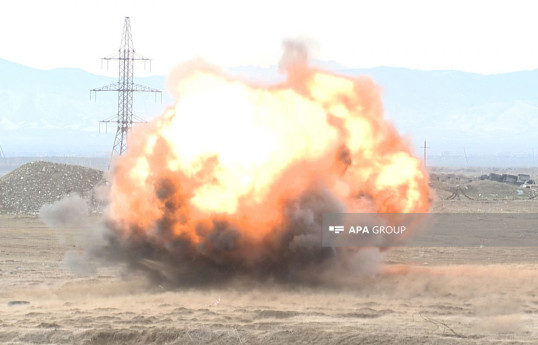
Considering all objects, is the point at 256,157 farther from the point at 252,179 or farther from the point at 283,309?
the point at 283,309

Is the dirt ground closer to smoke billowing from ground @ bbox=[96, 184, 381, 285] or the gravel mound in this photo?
smoke billowing from ground @ bbox=[96, 184, 381, 285]

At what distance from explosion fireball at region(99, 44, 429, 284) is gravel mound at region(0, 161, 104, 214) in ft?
116

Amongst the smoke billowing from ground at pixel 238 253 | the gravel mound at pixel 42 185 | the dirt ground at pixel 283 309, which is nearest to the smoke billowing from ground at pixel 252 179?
the smoke billowing from ground at pixel 238 253

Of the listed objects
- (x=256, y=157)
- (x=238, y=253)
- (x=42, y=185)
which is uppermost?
(x=256, y=157)

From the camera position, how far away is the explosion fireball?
111 feet

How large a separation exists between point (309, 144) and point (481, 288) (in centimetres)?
819

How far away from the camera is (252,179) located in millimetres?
33969

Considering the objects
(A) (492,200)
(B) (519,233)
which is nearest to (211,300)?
(B) (519,233)

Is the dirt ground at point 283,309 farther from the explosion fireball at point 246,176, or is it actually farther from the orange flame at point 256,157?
the orange flame at point 256,157

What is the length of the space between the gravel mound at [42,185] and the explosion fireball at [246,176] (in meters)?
35.3

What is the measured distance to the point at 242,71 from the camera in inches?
1448

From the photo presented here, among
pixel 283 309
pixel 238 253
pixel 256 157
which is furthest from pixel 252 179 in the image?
pixel 283 309

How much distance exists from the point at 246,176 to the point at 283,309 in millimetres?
5548

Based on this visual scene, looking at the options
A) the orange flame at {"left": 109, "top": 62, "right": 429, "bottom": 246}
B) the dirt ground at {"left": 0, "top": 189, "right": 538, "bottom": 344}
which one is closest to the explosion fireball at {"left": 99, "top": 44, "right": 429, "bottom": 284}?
the orange flame at {"left": 109, "top": 62, "right": 429, "bottom": 246}
